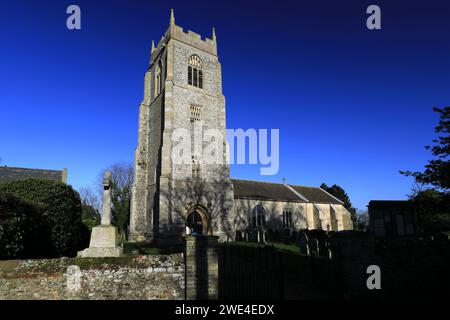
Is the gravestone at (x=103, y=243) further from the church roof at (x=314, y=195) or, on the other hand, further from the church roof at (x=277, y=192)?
the church roof at (x=314, y=195)

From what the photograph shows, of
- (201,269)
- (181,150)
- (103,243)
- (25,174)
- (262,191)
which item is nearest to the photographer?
(201,269)

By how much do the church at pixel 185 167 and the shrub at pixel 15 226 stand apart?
12.1 meters

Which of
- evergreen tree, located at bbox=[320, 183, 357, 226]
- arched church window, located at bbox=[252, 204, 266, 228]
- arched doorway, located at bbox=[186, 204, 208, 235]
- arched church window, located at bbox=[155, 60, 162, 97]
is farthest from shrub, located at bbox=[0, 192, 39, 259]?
evergreen tree, located at bbox=[320, 183, 357, 226]

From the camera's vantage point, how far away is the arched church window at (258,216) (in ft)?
94.7

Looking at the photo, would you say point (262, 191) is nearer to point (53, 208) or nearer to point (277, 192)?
point (277, 192)

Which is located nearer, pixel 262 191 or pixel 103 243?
pixel 103 243

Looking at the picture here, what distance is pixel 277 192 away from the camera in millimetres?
33344

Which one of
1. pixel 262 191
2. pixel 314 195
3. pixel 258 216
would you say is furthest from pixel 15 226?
pixel 314 195

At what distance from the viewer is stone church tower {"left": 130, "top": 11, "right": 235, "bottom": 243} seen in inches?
870

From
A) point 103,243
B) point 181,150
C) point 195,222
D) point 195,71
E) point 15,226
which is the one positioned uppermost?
point 195,71

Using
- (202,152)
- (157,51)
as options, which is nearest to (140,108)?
(157,51)

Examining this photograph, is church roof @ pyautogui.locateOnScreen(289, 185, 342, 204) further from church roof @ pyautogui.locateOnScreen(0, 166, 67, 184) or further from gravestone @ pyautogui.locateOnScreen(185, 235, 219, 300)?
gravestone @ pyautogui.locateOnScreen(185, 235, 219, 300)

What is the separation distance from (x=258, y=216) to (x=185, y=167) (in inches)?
416
